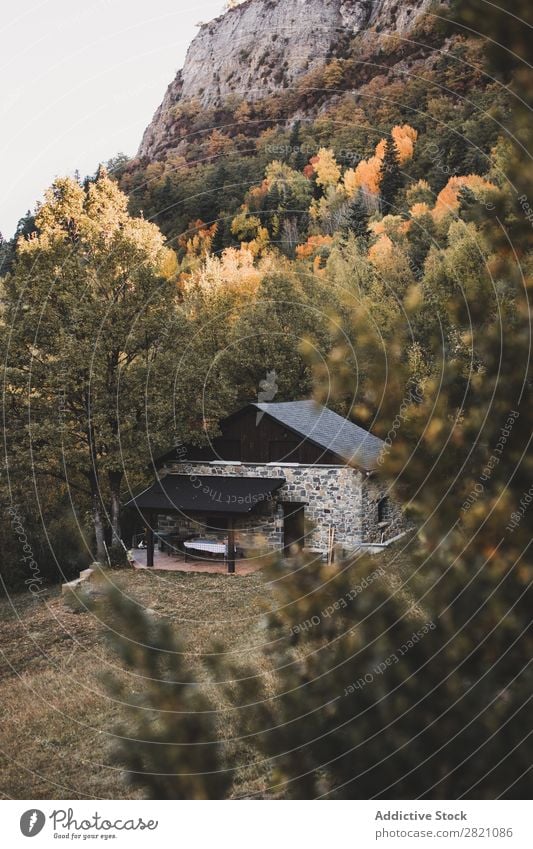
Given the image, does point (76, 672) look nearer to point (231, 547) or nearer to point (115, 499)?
point (231, 547)

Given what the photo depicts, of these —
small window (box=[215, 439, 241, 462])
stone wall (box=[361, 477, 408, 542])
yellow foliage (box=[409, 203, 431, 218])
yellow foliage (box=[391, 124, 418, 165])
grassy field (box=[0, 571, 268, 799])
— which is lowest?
grassy field (box=[0, 571, 268, 799])

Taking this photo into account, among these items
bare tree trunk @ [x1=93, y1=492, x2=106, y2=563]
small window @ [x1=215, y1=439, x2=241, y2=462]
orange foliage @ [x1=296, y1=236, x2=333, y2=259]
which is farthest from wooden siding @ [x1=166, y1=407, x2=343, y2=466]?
orange foliage @ [x1=296, y1=236, x2=333, y2=259]

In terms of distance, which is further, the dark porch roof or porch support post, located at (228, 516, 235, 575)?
the dark porch roof

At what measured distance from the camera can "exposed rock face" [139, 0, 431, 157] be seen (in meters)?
77.6

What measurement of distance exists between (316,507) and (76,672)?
1356cm

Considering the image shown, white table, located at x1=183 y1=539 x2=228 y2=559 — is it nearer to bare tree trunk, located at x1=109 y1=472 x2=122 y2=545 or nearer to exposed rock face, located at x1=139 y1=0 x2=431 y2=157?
bare tree trunk, located at x1=109 y1=472 x2=122 y2=545

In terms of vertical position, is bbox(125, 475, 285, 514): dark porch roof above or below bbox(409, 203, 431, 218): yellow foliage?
below

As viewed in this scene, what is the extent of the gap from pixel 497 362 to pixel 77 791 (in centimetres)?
875

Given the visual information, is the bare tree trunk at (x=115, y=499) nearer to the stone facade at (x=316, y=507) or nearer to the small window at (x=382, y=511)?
the stone facade at (x=316, y=507)

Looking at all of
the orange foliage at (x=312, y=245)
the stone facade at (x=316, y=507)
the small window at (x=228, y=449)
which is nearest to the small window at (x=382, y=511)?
the stone facade at (x=316, y=507)

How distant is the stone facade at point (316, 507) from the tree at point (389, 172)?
33.4 metres

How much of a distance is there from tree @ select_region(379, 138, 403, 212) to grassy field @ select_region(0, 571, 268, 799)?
131 ft

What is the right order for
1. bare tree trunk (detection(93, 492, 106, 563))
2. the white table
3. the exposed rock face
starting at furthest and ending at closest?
1. the exposed rock face
2. bare tree trunk (detection(93, 492, 106, 563))
3. the white table

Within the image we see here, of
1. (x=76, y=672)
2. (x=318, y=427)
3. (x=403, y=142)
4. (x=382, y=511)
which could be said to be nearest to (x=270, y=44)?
(x=403, y=142)
